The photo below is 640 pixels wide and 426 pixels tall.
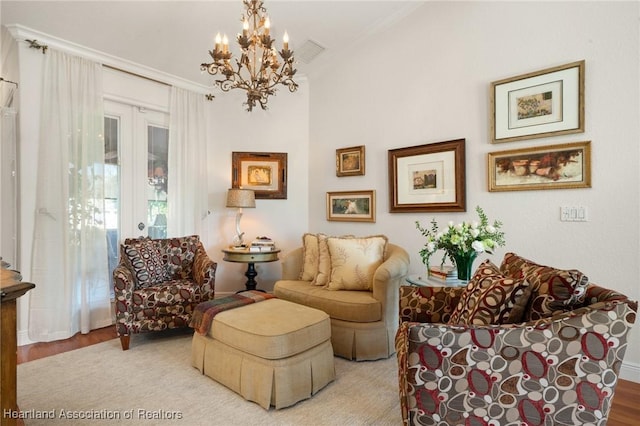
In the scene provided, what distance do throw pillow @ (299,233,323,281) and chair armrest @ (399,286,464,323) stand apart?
1424 millimetres

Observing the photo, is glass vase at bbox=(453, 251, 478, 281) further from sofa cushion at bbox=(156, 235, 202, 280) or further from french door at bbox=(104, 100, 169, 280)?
french door at bbox=(104, 100, 169, 280)

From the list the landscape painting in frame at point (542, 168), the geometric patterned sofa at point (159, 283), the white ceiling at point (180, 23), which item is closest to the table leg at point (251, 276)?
the geometric patterned sofa at point (159, 283)

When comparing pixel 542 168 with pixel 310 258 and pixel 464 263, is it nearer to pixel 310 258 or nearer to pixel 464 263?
pixel 464 263

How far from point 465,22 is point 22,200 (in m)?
4.43

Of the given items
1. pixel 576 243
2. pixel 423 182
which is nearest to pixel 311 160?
pixel 423 182

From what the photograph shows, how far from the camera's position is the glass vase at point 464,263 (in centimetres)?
229

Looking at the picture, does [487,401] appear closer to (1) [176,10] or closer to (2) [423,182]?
(2) [423,182]

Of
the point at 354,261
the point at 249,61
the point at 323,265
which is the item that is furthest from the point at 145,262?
the point at 249,61

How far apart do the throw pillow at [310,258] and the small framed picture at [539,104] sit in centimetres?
195

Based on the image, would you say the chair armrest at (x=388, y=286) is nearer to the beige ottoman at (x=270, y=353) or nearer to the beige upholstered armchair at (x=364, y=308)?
the beige upholstered armchair at (x=364, y=308)

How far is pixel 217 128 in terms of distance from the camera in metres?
4.41

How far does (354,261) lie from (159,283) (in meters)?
1.93

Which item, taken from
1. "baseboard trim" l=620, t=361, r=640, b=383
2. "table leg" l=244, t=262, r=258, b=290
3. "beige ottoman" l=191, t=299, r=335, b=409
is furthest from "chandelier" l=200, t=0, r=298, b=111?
"baseboard trim" l=620, t=361, r=640, b=383

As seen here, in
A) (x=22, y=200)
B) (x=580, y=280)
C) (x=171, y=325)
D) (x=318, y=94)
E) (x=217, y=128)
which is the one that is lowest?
(x=171, y=325)
